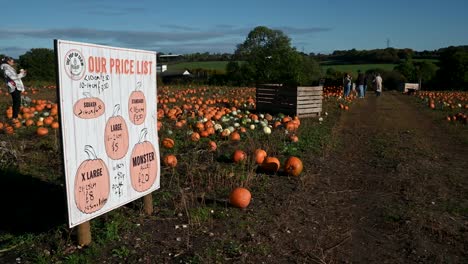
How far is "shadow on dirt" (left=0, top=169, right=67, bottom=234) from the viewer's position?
192 inches

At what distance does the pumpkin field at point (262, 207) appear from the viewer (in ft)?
14.1

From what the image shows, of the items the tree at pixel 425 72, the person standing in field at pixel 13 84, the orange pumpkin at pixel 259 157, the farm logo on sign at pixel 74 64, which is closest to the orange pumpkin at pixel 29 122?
the person standing in field at pixel 13 84

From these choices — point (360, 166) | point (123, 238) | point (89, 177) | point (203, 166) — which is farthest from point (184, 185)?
point (360, 166)

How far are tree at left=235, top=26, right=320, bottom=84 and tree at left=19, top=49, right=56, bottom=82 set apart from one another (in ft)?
69.8

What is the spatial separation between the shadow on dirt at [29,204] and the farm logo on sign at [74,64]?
Result: 130cm

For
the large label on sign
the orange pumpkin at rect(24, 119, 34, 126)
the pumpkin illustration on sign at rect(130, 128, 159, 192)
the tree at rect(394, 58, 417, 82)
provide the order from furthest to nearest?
the tree at rect(394, 58, 417, 82), the orange pumpkin at rect(24, 119, 34, 126), the pumpkin illustration on sign at rect(130, 128, 159, 192), the large label on sign

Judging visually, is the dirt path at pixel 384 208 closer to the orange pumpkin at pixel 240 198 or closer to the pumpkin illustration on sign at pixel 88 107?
the orange pumpkin at pixel 240 198

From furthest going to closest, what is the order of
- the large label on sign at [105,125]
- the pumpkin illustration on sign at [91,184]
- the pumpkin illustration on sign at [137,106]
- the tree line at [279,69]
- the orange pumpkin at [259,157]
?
the tree line at [279,69]
the orange pumpkin at [259,157]
the pumpkin illustration on sign at [137,106]
the pumpkin illustration on sign at [91,184]
the large label on sign at [105,125]

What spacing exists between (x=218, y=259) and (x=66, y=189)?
1.57 m

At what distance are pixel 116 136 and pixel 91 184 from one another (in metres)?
0.57

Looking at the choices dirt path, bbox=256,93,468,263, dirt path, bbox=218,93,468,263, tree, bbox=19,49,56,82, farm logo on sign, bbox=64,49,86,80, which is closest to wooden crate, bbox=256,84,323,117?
dirt path, bbox=256,93,468,263

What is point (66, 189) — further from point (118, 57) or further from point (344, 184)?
point (344, 184)

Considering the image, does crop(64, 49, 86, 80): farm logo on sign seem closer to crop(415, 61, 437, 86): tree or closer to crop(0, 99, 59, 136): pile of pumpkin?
crop(0, 99, 59, 136): pile of pumpkin

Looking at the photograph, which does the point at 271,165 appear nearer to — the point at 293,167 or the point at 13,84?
the point at 293,167
